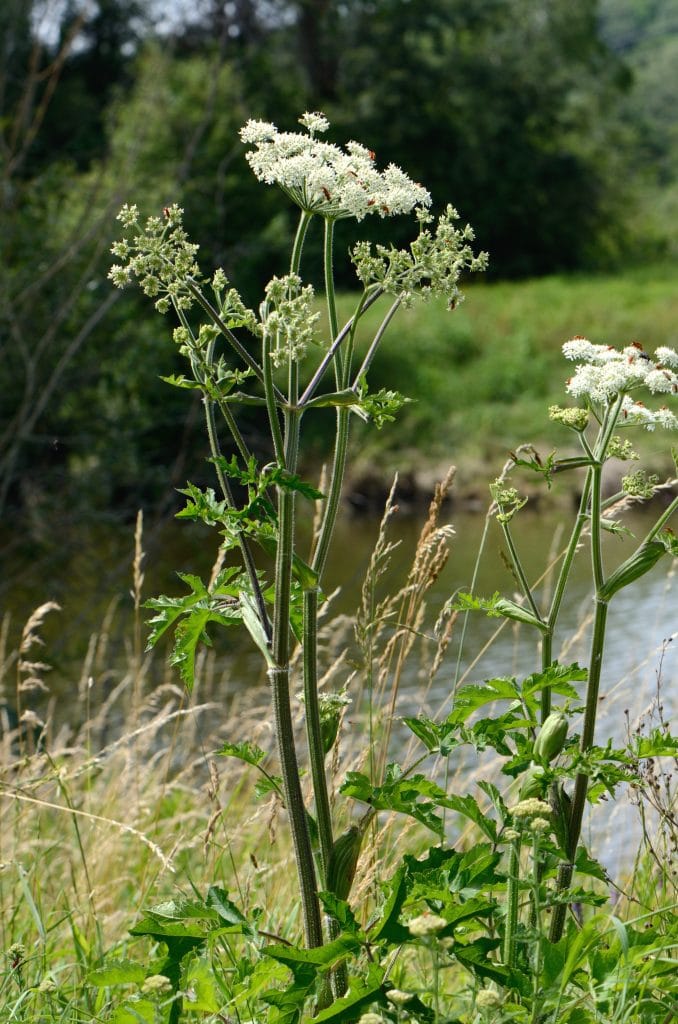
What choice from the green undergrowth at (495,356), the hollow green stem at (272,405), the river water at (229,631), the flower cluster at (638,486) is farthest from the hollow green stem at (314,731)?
the green undergrowth at (495,356)

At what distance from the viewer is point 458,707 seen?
1917 millimetres

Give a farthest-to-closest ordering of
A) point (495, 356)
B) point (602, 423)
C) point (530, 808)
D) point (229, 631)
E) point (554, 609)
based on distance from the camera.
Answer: point (495, 356)
point (229, 631)
point (602, 423)
point (554, 609)
point (530, 808)

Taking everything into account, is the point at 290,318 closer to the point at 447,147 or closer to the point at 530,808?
the point at 530,808

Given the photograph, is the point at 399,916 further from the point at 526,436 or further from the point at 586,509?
the point at 526,436

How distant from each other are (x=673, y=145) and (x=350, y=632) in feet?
165

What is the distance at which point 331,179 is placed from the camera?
1.76m

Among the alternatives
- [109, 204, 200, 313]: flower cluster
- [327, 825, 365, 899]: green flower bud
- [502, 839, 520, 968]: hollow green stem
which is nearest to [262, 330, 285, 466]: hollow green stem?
[109, 204, 200, 313]: flower cluster

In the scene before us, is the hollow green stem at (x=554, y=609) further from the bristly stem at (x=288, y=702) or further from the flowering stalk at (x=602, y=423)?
the bristly stem at (x=288, y=702)

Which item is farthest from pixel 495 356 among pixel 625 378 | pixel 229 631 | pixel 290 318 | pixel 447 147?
pixel 290 318

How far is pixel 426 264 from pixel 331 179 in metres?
0.20

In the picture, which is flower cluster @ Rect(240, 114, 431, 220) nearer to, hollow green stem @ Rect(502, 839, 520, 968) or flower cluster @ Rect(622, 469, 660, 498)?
flower cluster @ Rect(622, 469, 660, 498)

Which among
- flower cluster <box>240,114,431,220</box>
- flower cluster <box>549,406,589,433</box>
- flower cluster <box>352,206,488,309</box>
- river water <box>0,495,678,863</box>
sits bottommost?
river water <box>0,495,678,863</box>

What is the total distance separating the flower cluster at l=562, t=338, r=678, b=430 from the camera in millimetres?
1857

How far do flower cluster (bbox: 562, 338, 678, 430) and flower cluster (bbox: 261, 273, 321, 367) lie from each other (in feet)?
1.57
